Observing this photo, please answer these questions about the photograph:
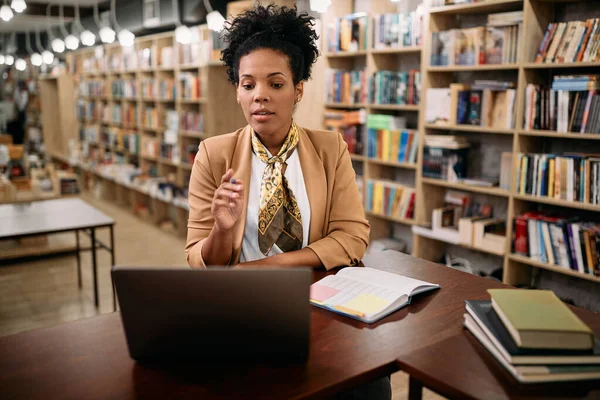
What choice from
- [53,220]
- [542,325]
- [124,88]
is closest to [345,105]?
[53,220]

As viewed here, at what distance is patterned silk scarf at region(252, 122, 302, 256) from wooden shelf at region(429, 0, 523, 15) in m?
2.15

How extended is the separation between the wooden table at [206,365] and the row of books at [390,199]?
2.72m

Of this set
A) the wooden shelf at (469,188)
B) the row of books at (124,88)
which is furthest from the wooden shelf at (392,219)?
the row of books at (124,88)

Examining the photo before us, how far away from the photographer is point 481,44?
338 centimetres

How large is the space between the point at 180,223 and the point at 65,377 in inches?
215

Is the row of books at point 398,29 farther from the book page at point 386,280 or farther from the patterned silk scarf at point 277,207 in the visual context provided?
the book page at point 386,280

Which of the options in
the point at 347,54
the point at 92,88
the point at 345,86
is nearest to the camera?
the point at 347,54

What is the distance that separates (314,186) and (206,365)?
2.68 feet

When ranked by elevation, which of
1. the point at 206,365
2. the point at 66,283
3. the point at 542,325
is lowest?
the point at 66,283

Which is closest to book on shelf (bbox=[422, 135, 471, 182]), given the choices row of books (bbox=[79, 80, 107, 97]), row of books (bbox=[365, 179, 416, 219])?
row of books (bbox=[365, 179, 416, 219])

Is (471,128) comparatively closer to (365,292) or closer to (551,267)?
(551,267)

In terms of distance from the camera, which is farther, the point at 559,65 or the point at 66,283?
the point at 66,283

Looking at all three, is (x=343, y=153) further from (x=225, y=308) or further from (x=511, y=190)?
(x=511, y=190)

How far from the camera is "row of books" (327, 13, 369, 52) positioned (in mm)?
4105
